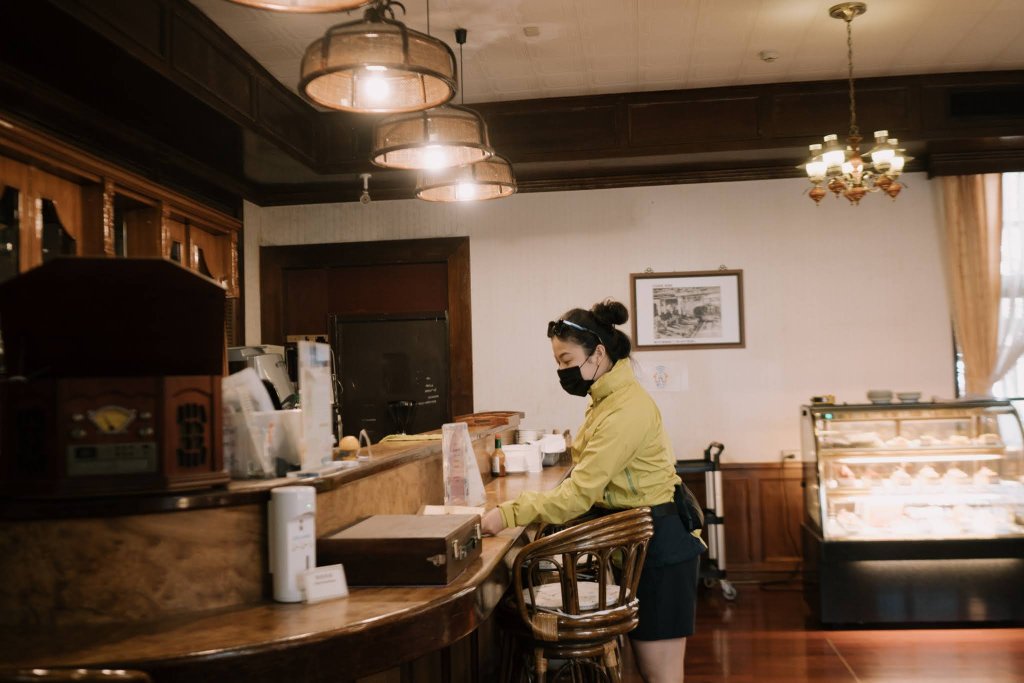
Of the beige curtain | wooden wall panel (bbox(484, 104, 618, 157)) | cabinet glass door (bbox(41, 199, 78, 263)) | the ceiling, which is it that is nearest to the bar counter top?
cabinet glass door (bbox(41, 199, 78, 263))

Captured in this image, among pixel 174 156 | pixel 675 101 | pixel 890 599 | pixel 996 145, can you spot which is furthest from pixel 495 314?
pixel 996 145

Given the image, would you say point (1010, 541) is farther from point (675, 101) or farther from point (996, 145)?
point (675, 101)

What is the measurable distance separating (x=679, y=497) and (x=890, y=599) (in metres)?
2.94

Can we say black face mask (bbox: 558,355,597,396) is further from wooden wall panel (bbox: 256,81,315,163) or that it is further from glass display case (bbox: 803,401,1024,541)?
wooden wall panel (bbox: 256,81,315,163)

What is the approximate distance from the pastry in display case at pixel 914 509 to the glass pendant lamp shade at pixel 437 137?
306cm

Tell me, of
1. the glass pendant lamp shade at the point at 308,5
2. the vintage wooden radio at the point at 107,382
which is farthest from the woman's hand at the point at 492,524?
the glass pendant lamp shade at the point at 308,5

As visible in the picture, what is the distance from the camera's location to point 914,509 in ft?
17.2

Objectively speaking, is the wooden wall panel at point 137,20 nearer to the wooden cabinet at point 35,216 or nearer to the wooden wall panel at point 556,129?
the wooden cabinet at point 35,216

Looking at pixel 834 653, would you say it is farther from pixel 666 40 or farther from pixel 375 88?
pixel 375 88

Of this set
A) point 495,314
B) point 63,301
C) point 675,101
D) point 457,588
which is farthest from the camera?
point 495,314

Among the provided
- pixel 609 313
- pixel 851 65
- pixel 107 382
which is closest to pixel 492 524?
pixel 609 313

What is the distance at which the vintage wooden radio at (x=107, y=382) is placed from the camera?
1787 mm

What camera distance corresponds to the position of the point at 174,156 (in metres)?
5.30

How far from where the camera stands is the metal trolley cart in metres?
5.81
